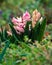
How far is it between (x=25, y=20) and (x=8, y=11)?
3.67 meters

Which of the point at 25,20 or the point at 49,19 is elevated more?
the point at 25,20

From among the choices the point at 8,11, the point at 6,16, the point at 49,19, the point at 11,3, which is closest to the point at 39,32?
the point at 49,19

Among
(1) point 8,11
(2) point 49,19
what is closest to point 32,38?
(2) point 49,19

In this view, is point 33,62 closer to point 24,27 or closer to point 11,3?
point 24,27

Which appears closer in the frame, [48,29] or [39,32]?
[39,32]

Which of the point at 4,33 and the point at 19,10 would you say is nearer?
the point at 4,33

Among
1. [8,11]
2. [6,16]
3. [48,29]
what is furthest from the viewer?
[8,11]

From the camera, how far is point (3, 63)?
1.96 meters

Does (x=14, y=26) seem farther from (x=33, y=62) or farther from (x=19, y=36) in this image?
(x=33, y=62)

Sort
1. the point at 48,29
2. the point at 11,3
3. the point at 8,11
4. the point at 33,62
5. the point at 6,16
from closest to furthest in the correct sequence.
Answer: the point at 33,62 < the point at 48,29 < the point at 6,16 < the point at 8,11 < the point at 11,3

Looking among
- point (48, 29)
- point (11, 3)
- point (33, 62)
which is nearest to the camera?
point (33, 62)

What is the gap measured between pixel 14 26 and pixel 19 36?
0.09 m

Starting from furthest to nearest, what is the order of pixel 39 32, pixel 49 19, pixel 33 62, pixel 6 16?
pixel 6 16 → pixel 49 19 → pixel 39 32 → pixel 33 62

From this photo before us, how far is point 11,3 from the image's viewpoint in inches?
262
